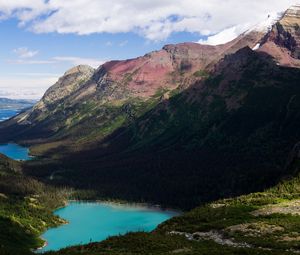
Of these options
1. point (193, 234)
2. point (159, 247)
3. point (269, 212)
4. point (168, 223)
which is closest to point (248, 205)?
point (269, 212)

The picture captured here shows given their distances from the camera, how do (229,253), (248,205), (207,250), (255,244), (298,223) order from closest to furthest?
1. (229,253)
2. (207,250)
3. (255,244)
4. (298,223)
5. (248,205)

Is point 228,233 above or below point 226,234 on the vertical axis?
above

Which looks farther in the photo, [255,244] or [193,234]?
[193,234]

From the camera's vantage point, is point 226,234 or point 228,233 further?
point 228,233

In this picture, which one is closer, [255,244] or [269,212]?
[255,244]

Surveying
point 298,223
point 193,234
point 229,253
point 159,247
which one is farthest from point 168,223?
point 229,253

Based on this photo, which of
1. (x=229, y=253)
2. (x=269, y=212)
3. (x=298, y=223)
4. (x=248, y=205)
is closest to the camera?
(x=229, y=253)

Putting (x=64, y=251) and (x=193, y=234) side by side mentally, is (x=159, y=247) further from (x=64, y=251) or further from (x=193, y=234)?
(x=193, y=234)

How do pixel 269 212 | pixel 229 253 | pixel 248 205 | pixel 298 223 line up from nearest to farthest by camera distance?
pixel 229 253, pixel 298 223, pixel 269 212, pixel 248 205

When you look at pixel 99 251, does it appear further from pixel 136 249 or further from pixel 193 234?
pixel 193 234
